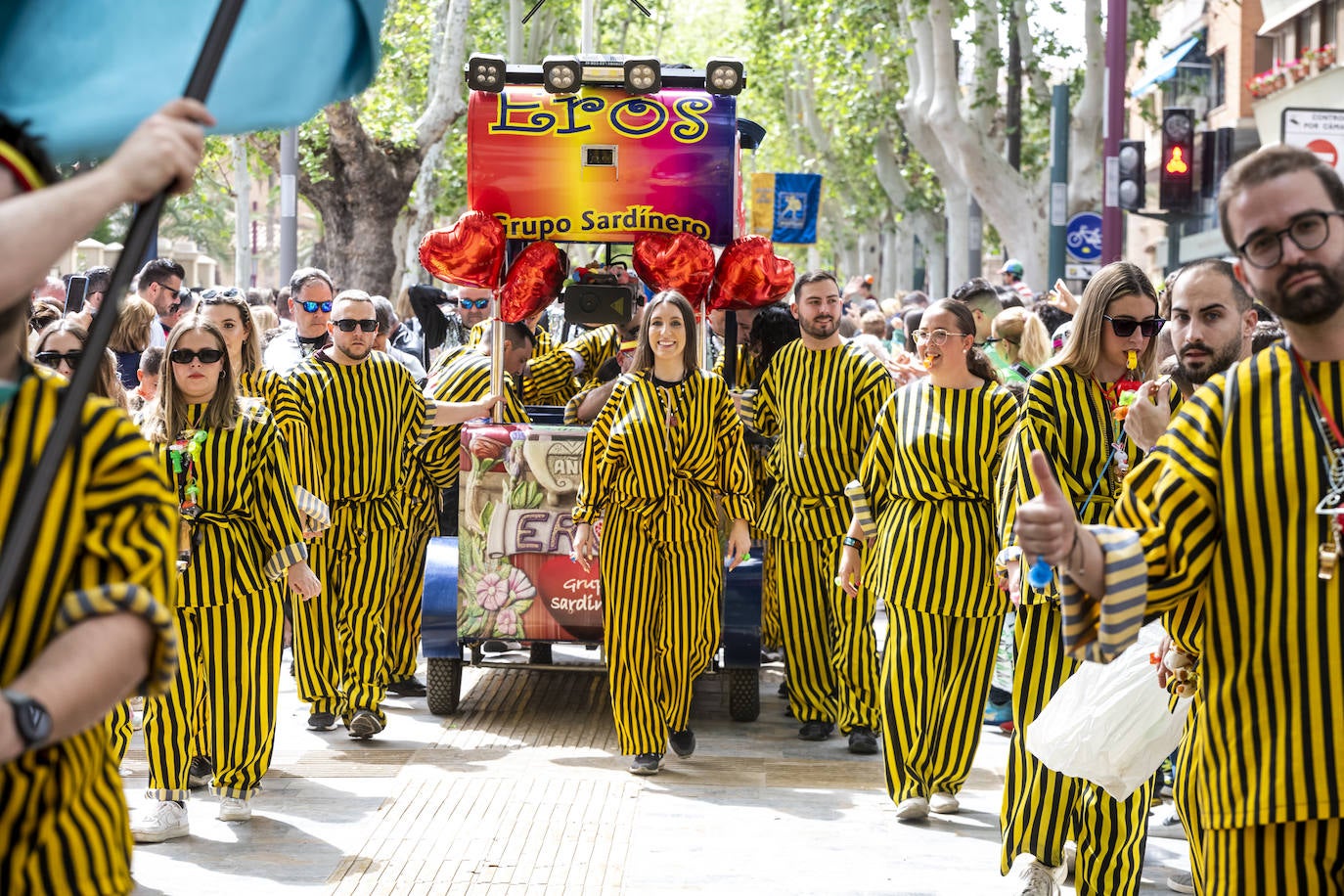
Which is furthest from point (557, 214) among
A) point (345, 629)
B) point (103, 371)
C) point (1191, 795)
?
point (1191, 795)

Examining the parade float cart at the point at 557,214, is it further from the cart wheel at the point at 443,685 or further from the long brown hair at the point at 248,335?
the long brown hair at the point at 248,335

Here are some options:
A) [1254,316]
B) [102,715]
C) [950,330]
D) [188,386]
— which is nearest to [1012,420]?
[950,330]

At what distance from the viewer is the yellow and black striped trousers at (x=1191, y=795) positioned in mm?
3932

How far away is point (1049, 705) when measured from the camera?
5461 millimetres

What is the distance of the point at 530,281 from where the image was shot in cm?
953

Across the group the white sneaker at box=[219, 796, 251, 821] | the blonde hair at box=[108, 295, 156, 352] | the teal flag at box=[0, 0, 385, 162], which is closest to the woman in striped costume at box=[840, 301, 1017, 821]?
the white sneaker at box=[219, 796, 251, 821]

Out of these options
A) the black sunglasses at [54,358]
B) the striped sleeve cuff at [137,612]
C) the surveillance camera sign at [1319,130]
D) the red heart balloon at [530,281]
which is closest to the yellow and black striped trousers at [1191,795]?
the striped sleeve cuff at [137,612]

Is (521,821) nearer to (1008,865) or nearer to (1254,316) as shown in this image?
(1008,865)

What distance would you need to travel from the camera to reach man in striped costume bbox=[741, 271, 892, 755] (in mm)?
8844

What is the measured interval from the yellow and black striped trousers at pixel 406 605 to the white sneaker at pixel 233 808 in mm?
2102

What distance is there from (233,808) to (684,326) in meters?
2.86

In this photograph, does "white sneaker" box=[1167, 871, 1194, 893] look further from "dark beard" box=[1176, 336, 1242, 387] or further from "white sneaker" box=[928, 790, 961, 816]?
"dark beard" box=[1176, 336, 1242, 387]

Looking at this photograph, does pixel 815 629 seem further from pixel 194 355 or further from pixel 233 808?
pixel 194 355

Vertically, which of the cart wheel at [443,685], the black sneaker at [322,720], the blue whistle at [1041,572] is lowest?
the black sneaker at [322,720]
